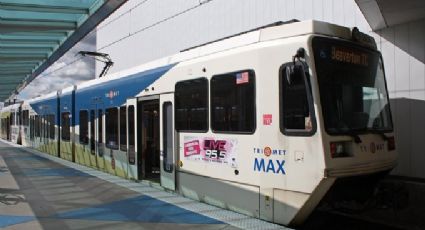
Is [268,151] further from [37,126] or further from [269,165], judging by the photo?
[37,126]

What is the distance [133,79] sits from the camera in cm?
1050

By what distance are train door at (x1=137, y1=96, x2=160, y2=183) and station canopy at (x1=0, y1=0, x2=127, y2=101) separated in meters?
4.14

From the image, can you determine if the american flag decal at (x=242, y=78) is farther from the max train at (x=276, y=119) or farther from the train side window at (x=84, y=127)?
the train side window at (x=84, y=127)

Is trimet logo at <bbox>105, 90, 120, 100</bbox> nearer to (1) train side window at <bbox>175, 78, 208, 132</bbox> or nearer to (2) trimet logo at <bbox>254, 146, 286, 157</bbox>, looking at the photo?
(1) train side window at <bbox>175, 78, 208, 132</bbox>

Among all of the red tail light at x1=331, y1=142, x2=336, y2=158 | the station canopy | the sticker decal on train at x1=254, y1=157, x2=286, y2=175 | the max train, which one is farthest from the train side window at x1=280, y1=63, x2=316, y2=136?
the station canopy

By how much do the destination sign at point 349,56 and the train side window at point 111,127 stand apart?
642cm

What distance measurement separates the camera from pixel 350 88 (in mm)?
6500

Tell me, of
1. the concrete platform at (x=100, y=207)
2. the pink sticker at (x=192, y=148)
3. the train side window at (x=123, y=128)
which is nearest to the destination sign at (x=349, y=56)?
the concrete platform at (x=100, y=207)

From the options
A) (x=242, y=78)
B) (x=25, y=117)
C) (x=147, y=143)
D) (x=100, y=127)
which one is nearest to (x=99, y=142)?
(x=100, y=127)

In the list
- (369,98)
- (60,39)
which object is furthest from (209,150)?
(60,39)

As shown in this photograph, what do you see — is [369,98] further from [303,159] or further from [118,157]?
[118,157]

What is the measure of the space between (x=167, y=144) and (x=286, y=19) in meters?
4.40

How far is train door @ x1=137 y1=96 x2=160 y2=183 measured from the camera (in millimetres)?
9695

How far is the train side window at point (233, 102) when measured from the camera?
674cm
